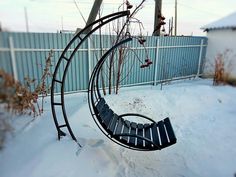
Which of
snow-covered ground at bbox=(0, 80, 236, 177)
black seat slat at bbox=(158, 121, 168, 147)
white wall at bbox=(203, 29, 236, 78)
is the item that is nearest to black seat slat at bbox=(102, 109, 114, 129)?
snow-covered ground at bbox=(0, 80, 236, 177)

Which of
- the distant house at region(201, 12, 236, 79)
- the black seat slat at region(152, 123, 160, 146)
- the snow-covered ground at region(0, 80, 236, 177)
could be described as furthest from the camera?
the distant house at region(201, 12, 236, 79)

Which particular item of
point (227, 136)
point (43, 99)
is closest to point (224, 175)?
point (227, 136)

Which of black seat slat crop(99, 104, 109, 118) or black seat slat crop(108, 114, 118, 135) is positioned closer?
black seat slat crop(108, 114, 118, 135)

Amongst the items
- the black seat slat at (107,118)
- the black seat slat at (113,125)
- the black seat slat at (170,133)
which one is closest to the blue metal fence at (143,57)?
the black seat slat at (107,118)

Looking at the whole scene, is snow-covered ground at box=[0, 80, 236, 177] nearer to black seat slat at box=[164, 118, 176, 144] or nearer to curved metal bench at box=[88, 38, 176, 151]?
curved metal bench at box=[88, 38, 176, 151]

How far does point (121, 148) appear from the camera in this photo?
111 inches

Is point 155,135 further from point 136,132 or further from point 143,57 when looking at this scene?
point 143,57

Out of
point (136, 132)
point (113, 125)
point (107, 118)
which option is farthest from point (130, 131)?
point (107, 118)

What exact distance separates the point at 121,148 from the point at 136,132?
1.10 feet

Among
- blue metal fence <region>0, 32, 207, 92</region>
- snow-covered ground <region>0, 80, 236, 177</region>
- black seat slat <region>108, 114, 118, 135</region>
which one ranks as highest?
blue metal fence <region>0, 32, 207, 92</region>

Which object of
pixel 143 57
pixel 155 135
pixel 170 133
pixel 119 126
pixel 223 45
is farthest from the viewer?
pixel 223 45

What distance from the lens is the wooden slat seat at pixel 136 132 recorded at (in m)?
2.48

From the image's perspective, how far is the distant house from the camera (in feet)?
23.8

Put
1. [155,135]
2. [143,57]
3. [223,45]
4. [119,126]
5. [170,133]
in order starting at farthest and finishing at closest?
1. [223,45]
2. [143,57]
3. [119,126]
4. [155,135]
5. [170,133]
